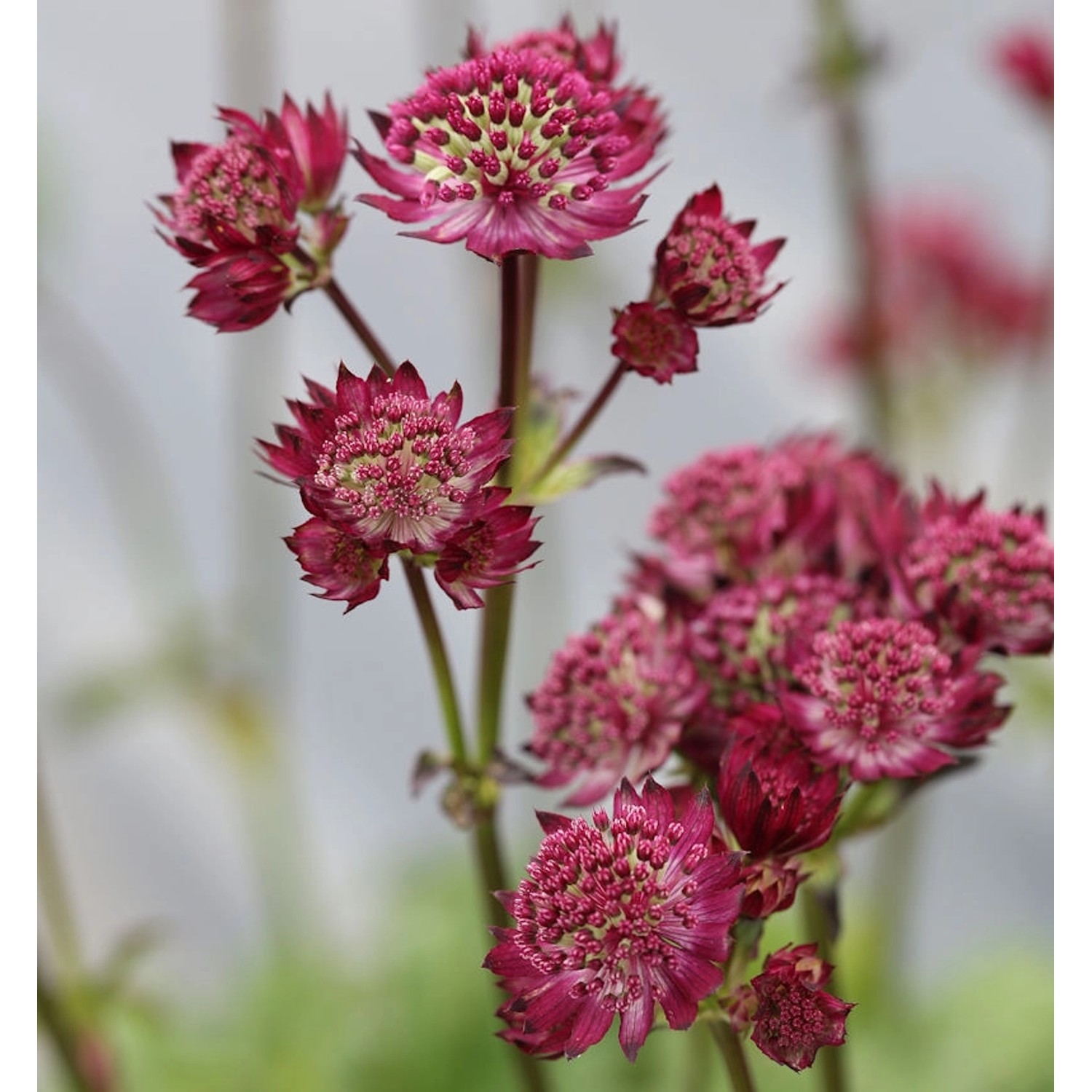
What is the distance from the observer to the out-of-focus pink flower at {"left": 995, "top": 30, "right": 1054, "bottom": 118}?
807 mm

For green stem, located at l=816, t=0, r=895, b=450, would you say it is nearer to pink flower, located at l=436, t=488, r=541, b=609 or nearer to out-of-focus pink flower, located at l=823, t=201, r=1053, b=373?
out-of-focus pink flower, located at l=823, t=201, r=1053, b=373

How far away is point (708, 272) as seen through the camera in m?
0.36

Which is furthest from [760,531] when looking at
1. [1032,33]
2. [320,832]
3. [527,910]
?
[320,832]

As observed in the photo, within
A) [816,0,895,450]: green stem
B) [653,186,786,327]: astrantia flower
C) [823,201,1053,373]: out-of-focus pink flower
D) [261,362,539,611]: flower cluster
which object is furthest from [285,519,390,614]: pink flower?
[823,201,1053,373]: out-of-focus pink flower

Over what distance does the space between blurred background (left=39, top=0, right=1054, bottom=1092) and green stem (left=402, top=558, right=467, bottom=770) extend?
23 cm

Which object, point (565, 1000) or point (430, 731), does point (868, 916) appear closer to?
point (430, 731)

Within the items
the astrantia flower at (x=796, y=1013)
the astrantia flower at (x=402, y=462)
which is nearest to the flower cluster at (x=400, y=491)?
the astrantia flower at (x=402, y=462)

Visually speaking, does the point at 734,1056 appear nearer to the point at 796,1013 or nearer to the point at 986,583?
the point at 796,1013

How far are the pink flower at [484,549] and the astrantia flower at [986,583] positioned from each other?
0.14 m

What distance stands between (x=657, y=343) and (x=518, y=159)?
2.3 inches

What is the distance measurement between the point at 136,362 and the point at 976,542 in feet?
4.57

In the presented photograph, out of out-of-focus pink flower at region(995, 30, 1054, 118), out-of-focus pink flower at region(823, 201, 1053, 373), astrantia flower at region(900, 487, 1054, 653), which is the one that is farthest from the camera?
out-of-focus pink flower at region(823, 201, 1053, 373)

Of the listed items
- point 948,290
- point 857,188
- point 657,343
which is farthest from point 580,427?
→ point 948,290

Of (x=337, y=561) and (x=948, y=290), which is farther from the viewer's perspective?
(x=948, y=290)
